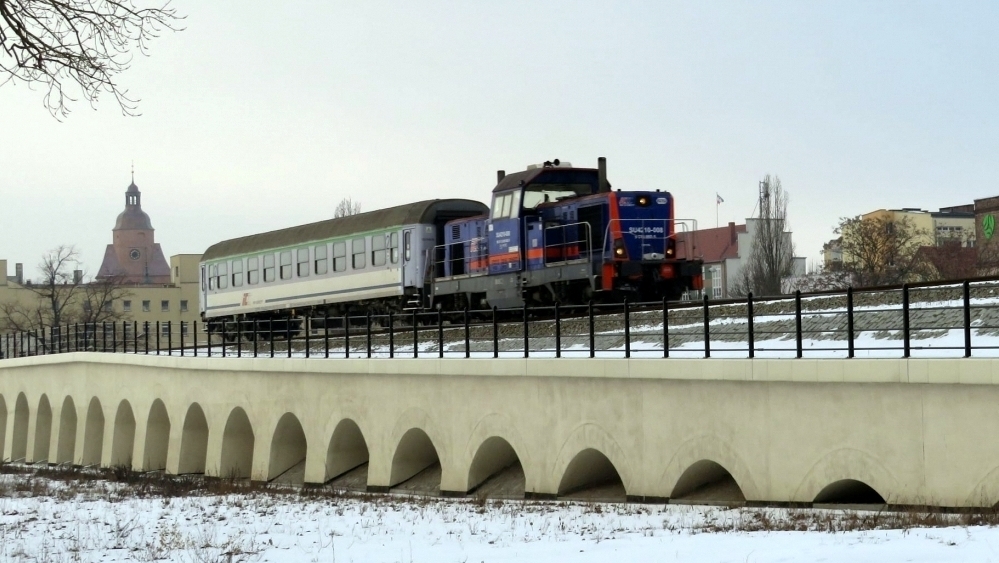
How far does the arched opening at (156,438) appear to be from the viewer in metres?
36.8

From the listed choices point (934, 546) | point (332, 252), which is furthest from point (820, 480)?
point (332, 252)

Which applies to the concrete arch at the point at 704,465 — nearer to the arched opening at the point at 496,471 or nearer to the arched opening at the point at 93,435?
the arched opening at the point at 496,471

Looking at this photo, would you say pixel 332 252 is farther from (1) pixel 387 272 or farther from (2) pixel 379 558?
(2) pixel 379 558

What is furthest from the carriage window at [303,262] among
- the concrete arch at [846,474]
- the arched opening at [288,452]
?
the concrete arch at [846,474]

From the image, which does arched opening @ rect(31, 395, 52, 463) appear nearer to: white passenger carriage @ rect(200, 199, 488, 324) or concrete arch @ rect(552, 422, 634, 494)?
white passenger carriage @ rect(200, 199, 488, 324)

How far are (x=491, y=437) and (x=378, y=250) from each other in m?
13.9

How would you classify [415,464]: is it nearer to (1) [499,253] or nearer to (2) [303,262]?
(1) [499,253]

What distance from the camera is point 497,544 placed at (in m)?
13.6

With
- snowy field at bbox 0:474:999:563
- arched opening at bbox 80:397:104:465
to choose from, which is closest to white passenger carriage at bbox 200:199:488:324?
arched opening at bbox 80:397:104:465

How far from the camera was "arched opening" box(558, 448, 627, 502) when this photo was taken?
66.5ft

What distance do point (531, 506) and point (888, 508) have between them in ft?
17.6

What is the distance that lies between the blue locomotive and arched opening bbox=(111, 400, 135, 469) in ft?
46.2

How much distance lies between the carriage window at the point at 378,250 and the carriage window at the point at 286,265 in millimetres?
5111

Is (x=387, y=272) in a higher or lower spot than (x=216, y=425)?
higher
